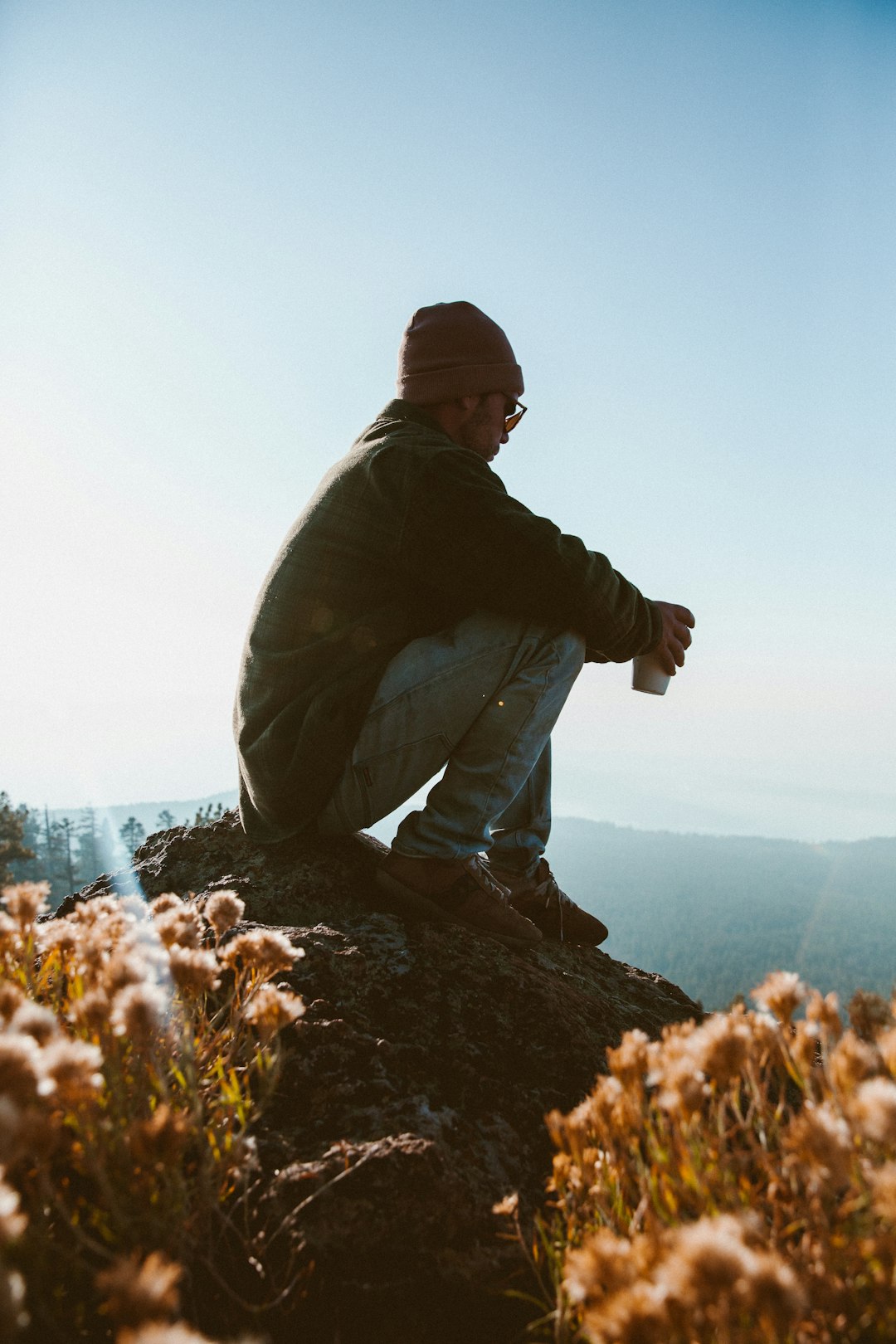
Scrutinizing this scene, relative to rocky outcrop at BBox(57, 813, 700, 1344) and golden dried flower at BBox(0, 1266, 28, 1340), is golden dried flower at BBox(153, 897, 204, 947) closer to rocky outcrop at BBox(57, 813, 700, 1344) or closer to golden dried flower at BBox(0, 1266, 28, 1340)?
rocky outcrop at BBox(57, 813, 700, 1344)

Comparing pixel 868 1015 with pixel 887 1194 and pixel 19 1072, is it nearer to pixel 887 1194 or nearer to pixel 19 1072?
pixel 887 1194

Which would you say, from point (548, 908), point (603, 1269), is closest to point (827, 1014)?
point (603, 1269)

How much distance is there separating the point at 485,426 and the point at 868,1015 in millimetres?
3508

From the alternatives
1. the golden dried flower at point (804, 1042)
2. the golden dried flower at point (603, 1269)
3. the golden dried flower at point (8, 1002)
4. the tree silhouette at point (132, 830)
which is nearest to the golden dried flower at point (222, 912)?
the golden dried flower at point (8, 1002)

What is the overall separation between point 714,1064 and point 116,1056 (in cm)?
118

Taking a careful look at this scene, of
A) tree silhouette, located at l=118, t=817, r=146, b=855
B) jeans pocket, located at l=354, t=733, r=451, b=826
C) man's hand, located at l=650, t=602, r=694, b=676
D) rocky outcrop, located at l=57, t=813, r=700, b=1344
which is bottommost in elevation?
tree silhouette, located at l=118, t=817, r=146, b=855

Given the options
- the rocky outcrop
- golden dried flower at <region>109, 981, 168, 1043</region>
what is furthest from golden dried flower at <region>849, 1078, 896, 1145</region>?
golden dried flower at <region>109, 981, 168, 1043</region>

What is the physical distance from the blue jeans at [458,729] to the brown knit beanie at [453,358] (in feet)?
4.97

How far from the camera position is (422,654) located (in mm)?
3436

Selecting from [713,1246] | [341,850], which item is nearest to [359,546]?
[341,850]

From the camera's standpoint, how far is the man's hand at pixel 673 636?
390 centimetres

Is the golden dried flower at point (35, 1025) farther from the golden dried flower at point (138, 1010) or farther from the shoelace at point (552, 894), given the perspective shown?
the shoelace at point (552, 894)

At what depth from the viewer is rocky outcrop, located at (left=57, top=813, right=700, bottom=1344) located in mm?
1636

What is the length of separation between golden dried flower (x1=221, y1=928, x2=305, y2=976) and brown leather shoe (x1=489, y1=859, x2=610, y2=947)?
7.32 ft
